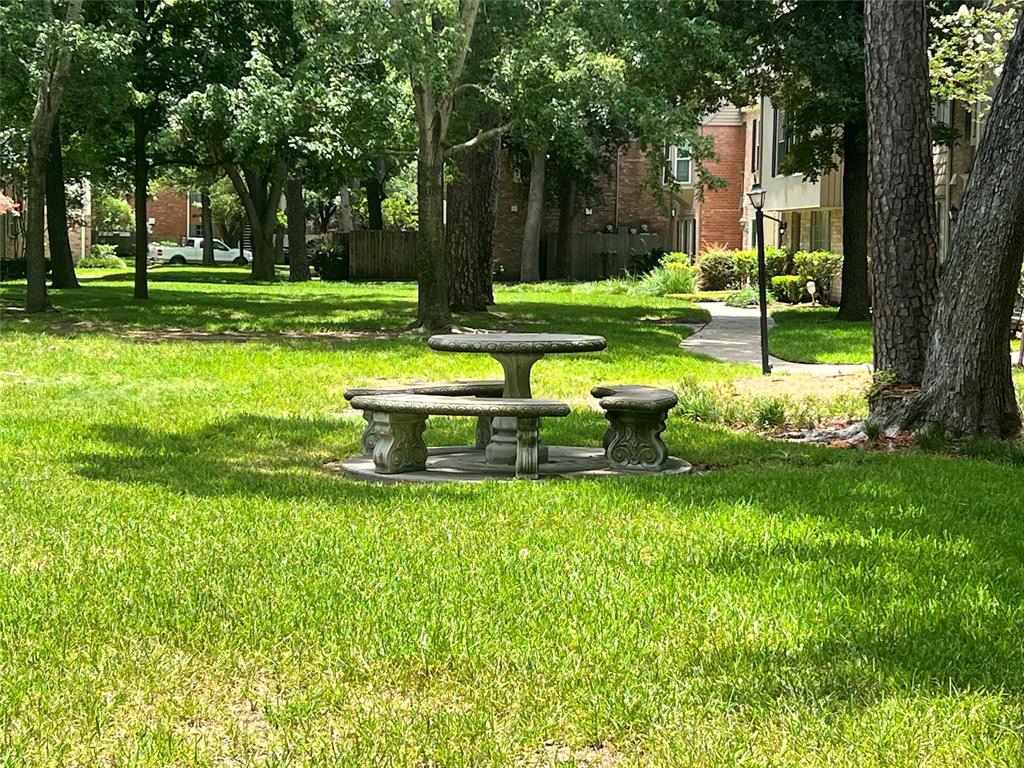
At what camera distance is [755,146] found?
1622 inches

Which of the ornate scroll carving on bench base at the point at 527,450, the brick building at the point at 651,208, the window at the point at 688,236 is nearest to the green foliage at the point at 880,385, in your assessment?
the ornate scroll carving on bench base at the point at 527,450

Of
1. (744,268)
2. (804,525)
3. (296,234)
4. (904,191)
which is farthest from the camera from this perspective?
(296,234)

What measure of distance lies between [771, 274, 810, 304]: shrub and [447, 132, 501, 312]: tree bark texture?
9222 mm

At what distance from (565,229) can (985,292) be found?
123ft

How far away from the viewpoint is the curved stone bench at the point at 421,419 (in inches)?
334

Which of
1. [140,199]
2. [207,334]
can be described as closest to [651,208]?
[140,199]

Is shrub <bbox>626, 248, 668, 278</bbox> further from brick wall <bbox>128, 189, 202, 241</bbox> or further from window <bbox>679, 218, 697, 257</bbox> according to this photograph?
brick wall <bbox>128, 189, 202, 241</bbox>

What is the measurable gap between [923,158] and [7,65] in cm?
1731

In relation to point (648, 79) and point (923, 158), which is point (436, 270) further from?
point (923, 158)

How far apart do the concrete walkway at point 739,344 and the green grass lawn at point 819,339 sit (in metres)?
0.26

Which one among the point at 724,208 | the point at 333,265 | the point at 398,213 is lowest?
the point at 333,265

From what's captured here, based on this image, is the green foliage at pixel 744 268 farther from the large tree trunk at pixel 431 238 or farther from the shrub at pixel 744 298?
the large tree trunk at pixel 431 238

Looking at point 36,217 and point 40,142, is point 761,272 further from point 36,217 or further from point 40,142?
point 40,142

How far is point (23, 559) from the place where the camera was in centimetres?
618
